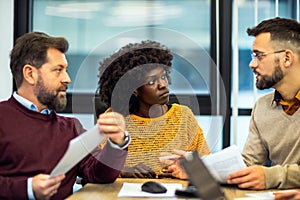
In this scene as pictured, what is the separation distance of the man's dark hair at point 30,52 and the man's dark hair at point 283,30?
991 millimetres

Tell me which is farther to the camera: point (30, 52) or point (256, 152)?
point (256, 152)

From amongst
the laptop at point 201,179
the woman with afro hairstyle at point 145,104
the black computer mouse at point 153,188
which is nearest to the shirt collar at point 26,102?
the woman with afro hairstyle at point 145,104

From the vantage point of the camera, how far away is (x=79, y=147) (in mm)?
1447

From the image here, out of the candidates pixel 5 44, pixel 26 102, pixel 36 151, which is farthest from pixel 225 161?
pixel 5 44

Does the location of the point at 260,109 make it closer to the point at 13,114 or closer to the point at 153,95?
the point at 153,95

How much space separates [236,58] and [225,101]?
309 mm

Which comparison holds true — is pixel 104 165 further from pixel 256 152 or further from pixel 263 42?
pixel 263 42

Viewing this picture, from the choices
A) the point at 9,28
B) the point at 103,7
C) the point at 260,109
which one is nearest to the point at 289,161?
the point at 260,109

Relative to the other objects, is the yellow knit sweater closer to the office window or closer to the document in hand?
the document in hand

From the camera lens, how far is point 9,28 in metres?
3.53

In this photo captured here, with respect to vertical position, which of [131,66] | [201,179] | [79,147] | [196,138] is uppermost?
[131,66]

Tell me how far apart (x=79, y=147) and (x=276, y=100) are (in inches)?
44.6

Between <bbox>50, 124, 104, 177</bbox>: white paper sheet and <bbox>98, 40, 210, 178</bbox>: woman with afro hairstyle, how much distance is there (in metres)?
0.42

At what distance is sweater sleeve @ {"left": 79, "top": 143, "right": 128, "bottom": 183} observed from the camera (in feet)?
5.82
